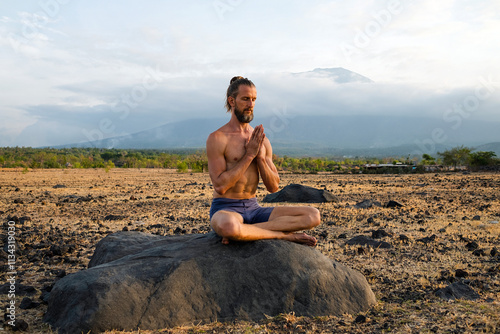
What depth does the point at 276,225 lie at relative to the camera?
6422 mm

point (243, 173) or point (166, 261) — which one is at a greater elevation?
point (243, 173)

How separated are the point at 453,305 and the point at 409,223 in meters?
7.65

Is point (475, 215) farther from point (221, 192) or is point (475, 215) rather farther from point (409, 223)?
point (221, 192)

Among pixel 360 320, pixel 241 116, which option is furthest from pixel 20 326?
pixel 360 320

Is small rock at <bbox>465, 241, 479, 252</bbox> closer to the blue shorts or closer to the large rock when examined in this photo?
the large rock

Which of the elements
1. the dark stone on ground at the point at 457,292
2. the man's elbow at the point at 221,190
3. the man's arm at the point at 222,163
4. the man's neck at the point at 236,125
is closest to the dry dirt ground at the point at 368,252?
the dark stone on ground at the point at 457,292

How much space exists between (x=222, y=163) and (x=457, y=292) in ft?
14.4

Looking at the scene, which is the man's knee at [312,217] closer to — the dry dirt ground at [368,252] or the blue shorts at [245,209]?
the blue shorts at [245,209]

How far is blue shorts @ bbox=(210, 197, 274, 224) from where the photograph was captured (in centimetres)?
644

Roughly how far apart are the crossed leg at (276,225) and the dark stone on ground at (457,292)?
227 cm

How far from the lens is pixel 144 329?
522 cm

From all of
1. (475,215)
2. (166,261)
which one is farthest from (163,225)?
(475,215)

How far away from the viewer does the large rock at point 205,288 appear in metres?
5.26

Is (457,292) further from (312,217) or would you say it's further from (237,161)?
(237,161)
